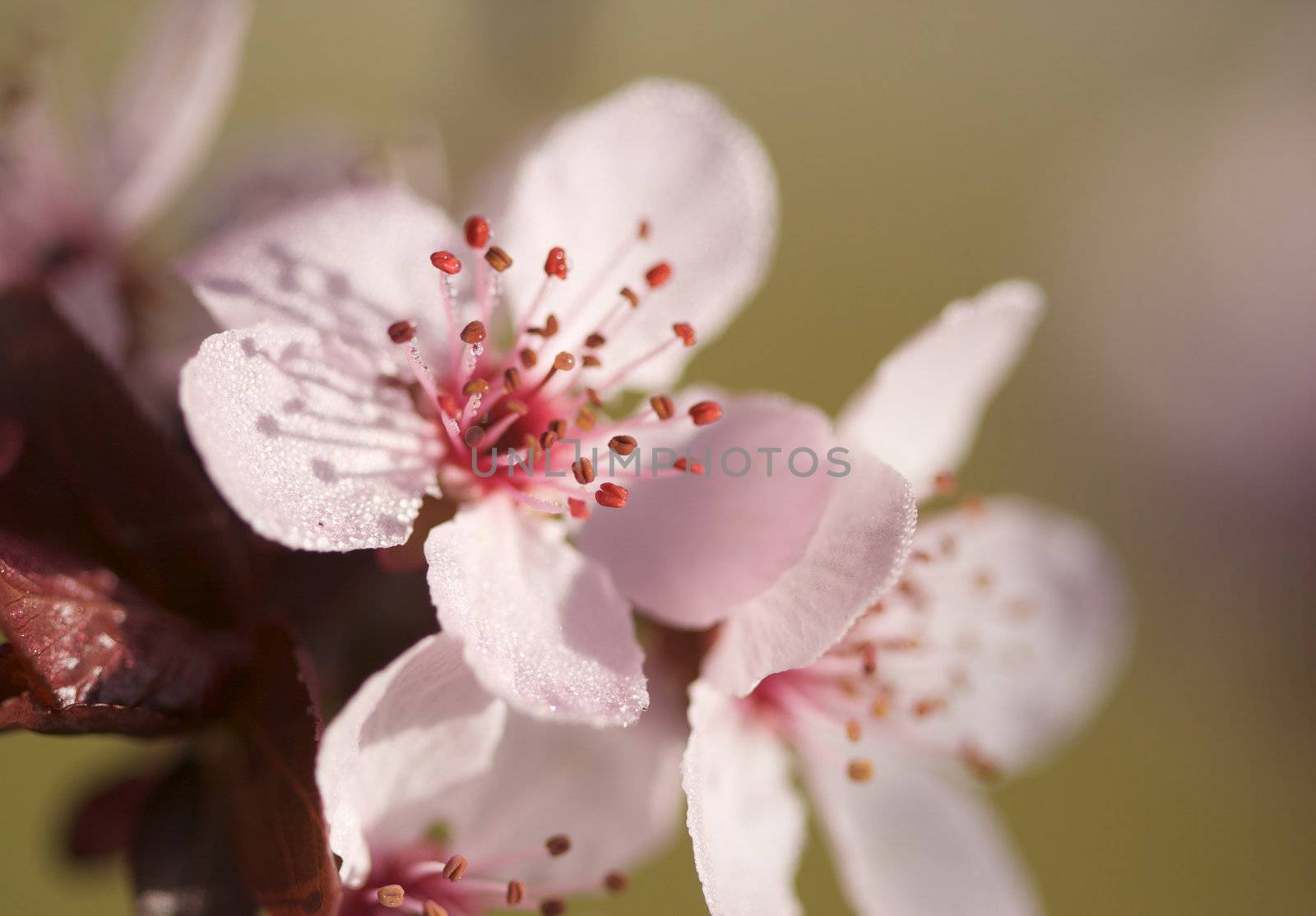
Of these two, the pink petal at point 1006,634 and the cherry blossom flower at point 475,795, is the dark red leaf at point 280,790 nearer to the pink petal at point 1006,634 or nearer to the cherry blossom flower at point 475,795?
the cherry blossom flower at point 475,795

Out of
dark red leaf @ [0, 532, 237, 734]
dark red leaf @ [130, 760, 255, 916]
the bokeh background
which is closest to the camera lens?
dark red leaf @ [0, 532, 237, 734]

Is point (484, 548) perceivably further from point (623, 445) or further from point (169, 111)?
point (169, 111)

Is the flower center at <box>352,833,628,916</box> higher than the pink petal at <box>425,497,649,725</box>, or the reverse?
the pink petal at <box>425,497,649,725</box>

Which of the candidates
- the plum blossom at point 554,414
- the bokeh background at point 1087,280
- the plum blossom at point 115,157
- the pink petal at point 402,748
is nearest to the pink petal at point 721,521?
the plum blossom at point 554,414

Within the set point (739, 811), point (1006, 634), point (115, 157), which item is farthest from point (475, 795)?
point (115, 157)

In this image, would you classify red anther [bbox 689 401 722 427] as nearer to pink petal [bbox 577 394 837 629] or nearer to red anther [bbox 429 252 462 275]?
pink petal [bbox 577 394 837 629]

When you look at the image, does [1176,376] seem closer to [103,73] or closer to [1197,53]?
[1197,53]

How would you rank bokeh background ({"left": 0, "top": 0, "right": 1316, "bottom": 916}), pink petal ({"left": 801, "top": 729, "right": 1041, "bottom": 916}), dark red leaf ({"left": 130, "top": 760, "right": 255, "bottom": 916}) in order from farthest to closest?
bokeh background ({"left": 0, "top": 0, "right": 1316, "bottom": 916}) < pink petal ({"left": 801, "top": 729, "right": 1041, "bottom": 916}) < dark red leaf ({"left": 130, "top": 760, "right": 255, "bottom": 916})

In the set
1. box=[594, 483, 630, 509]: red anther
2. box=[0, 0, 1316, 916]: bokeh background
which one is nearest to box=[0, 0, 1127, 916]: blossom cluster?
box=[594, 483, 630, 509]: red anther
